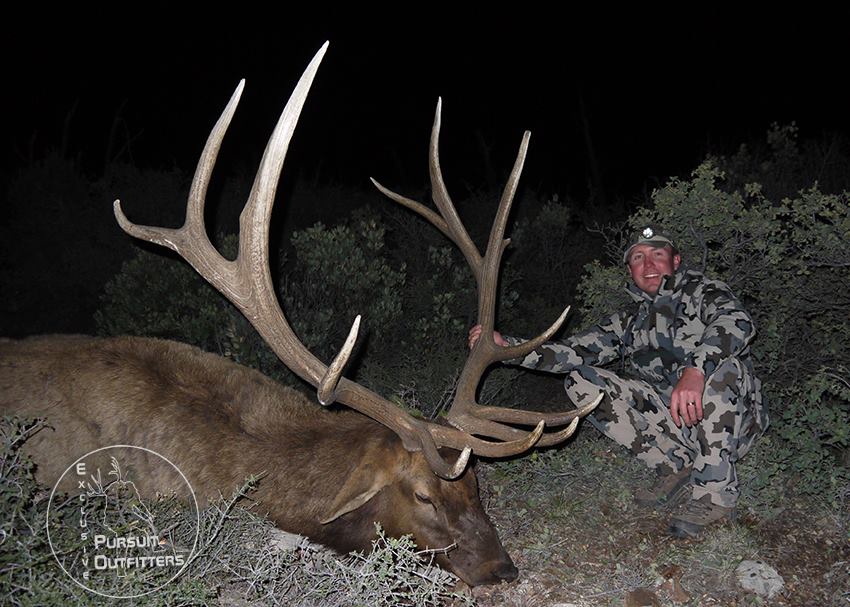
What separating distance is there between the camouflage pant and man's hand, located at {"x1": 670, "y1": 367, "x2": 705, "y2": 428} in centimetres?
20

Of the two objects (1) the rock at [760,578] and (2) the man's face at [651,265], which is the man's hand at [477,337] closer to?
(2) the man's face at [651,265]

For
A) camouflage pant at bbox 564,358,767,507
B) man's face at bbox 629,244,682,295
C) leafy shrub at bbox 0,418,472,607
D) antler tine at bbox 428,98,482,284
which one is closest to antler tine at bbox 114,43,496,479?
leafy shrub at bbox 0,418,472,607

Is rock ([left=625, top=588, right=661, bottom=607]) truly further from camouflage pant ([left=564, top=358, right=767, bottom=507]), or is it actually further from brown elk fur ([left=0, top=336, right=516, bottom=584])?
camouflage pant ([left=564, top=358, right=767, bottom=507])

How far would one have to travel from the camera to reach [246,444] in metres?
3.43

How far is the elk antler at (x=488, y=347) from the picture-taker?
139 inches

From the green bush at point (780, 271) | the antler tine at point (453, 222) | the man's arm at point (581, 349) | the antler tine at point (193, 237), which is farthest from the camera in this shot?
the green bush at point (780, 271)

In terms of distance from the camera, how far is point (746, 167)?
8094 mm

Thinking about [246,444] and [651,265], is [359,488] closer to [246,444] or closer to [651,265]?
[246,444]

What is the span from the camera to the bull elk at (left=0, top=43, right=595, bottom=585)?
3203mm

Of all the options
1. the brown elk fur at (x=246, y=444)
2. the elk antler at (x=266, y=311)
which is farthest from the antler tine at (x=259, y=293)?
the brown elk fur at (x=246, y=444)

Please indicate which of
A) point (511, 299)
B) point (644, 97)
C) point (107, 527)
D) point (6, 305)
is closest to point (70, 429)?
point (107, 527)

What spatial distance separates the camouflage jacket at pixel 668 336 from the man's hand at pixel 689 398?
0.15 m

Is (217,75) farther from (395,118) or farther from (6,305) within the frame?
(6,305)

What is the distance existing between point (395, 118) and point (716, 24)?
32.5ft
